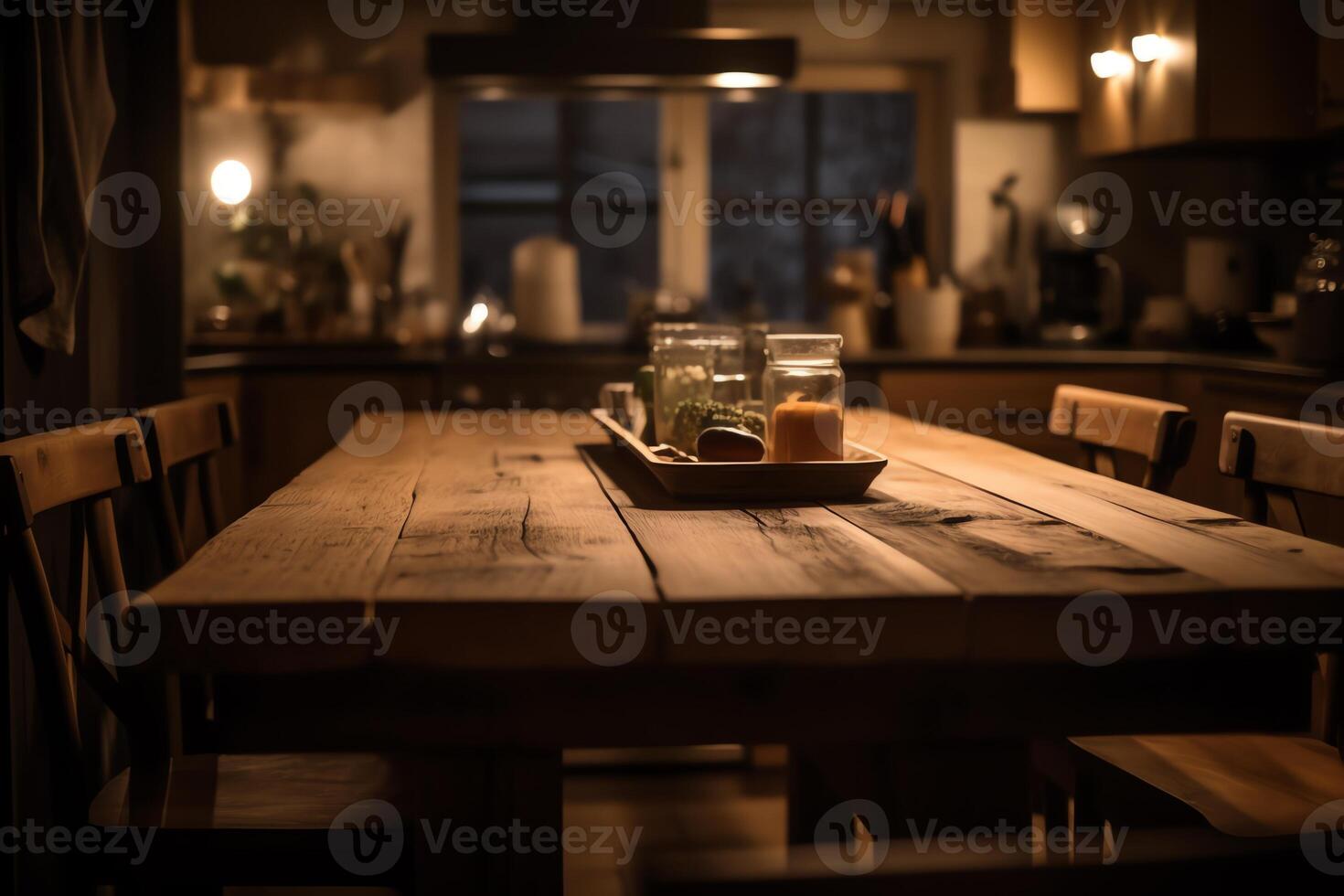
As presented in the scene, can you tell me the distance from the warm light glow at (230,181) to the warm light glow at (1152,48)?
283cm

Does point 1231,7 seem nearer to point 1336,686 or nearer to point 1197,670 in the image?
point 1336,686

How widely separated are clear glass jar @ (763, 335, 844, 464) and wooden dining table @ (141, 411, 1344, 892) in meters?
0.33

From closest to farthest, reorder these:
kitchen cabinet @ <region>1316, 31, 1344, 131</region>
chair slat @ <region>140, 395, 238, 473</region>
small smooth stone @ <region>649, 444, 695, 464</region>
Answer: small smooth stone @ <region>649, 444, 695, 464</region>
chair slat @ <region>140, 395, 238, 473</region>
kitchen cabinet @ <region>1316, 31, 1344, 131</region>

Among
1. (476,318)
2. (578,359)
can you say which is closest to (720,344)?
(578,359)

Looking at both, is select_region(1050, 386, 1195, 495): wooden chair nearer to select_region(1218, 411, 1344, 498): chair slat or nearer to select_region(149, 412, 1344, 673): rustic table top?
select_region(1218, 411, 1344, 498): chair slat

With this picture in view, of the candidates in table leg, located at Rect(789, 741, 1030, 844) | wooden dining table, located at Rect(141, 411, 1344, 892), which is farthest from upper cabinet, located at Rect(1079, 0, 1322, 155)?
table leg, located at Rect(789, 741, 1030, 844)

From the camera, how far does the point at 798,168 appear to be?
4707mm

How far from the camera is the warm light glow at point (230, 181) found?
4.14m

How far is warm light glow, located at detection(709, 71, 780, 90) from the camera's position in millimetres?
3225

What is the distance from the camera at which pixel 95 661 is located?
1555 millimetres

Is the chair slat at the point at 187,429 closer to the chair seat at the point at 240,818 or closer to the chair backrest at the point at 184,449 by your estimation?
the chair backrest at the point at 184,449

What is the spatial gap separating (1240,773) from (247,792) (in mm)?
1173

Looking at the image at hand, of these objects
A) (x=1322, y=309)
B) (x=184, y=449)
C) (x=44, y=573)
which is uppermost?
(x=1322, y=309)

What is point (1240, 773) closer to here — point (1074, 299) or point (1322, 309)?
point (1322, 309)
